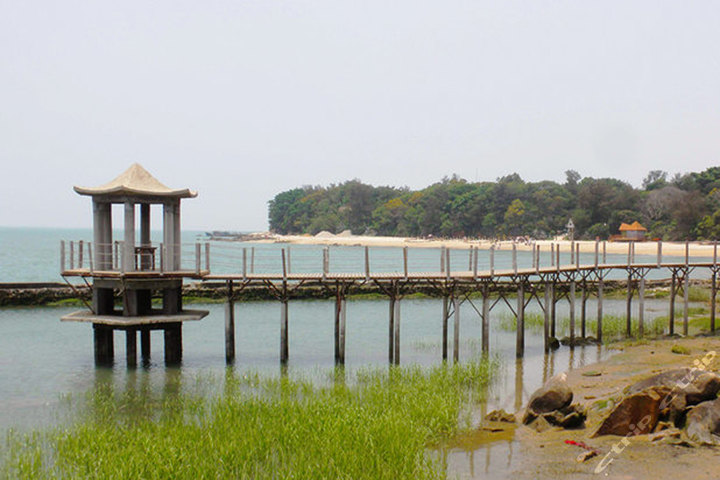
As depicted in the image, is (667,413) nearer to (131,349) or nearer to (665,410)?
(665,410)

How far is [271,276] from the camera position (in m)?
22.0

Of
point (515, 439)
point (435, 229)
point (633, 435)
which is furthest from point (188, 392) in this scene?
point (435, 229)

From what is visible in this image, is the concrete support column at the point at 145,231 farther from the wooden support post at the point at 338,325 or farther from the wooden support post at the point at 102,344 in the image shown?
the wooden support post at the point at 338,325

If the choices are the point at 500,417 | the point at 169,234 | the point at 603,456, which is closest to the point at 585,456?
the point at 603,456

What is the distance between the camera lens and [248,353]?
87.1ft

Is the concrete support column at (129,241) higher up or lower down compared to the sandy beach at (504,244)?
higher up

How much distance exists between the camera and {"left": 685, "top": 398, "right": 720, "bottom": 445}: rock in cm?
1181

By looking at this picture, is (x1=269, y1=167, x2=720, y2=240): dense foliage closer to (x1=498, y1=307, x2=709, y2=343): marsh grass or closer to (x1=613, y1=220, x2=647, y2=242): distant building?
(x1=613, y1=220, x2=647, y2=242): distant building

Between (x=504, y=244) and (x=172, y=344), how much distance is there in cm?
10203

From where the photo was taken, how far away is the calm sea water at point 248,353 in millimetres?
19297

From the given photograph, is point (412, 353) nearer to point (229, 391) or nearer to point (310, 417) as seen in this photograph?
point (229, 391)

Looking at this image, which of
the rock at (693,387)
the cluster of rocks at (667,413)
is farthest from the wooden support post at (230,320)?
the rock at (693,387)

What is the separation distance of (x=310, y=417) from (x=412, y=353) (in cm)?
1318

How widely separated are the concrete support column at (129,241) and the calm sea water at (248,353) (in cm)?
315
